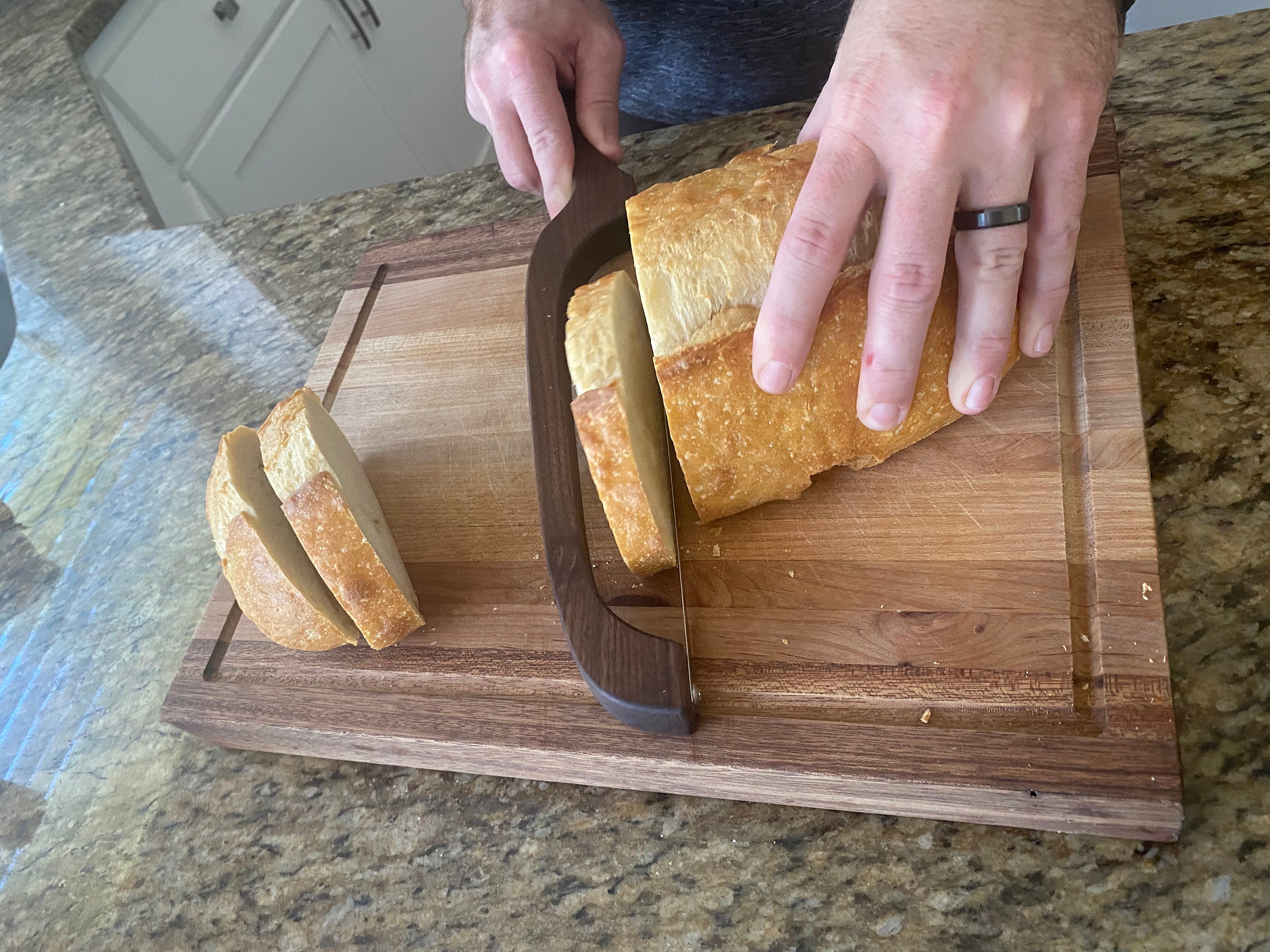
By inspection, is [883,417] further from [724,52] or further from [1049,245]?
[724,52]

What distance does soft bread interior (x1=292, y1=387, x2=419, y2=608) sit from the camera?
106 cm

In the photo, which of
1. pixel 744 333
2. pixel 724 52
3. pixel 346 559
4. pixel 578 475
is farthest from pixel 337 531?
pixel 724 52

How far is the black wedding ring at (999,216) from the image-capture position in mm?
799

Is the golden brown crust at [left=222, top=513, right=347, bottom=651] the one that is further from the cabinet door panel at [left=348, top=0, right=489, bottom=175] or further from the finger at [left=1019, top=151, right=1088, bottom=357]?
the cabinet door panel at [left=348, top=0, right=489, bottom=175]

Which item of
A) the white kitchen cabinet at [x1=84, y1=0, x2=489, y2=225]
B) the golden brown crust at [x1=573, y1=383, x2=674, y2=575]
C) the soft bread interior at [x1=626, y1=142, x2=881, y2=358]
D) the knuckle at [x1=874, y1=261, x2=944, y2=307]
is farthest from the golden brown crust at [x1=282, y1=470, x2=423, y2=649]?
the white kitchen cabinet at [x1=84, y1=0, x2=489, y2=225]

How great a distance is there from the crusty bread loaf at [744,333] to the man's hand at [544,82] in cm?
29

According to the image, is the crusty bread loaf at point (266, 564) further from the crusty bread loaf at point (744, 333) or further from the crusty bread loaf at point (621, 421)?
the crusty bread loaf at point (744, 333)

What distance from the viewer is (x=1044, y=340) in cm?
92

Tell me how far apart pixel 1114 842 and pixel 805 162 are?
2.39ft

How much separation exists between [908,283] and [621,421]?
0.32 m

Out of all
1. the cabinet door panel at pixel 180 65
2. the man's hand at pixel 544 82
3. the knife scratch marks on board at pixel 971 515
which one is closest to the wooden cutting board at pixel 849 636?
the knife scratch marks on board at pixel 971 515

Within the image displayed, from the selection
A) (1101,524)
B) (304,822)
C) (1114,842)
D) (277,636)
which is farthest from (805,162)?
(304,822)

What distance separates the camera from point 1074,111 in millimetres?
793

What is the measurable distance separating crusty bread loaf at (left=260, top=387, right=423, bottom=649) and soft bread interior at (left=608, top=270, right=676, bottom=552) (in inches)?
13.4
